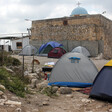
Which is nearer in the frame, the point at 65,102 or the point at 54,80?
the point at 65,102

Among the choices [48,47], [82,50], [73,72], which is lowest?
[73,72]

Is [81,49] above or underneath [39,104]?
above

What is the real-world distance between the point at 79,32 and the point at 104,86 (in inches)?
620

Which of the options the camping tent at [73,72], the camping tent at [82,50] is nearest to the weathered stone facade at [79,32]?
the camping tent at [82,50]

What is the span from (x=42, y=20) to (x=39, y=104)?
1948cm

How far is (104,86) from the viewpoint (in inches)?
211

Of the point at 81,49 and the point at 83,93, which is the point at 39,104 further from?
the point at 81,49

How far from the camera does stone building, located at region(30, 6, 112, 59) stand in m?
20.2

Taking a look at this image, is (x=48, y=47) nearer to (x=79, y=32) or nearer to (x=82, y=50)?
(x=82, y=50)

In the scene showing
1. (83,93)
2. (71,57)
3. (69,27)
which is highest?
(69,27)

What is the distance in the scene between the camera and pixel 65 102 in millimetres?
5176

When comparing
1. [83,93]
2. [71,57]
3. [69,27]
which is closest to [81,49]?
[69,27]

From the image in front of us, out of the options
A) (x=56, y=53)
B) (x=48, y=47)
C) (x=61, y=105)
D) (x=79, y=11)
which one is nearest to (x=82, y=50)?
(x=56, y=53)

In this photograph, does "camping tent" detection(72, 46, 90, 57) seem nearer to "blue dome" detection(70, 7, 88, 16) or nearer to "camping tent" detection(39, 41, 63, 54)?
"camping tent" detection(39, 41, 63, 54)
